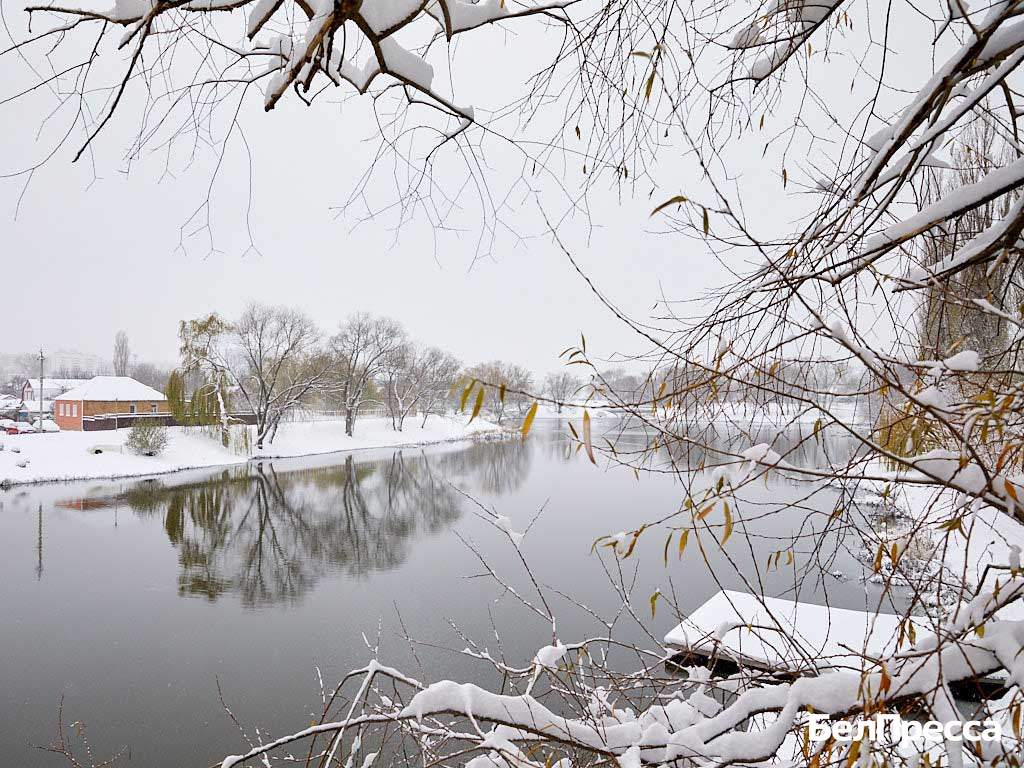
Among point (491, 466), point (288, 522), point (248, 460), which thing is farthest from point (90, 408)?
point (288, 522)

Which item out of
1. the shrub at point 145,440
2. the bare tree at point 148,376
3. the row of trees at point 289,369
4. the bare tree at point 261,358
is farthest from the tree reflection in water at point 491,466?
the bare tree at point 148,376

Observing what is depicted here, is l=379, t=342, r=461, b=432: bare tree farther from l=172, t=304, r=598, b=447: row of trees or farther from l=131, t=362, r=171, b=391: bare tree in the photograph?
l=131, t=362, r=171, b=391: bare tree

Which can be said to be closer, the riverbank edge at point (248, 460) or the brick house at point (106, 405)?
the riverbank edge at point (248, 460)

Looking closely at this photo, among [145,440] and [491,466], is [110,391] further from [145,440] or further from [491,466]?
[491,466]

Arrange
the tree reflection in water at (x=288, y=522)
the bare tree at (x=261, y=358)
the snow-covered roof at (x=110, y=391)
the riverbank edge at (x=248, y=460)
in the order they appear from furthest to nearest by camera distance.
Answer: the snow-covered roof at (x=110, y=391), the bare tree at (x=261, y=358), the riverbank edge at (x=248, y=460), the tree reflection in water at (x=288, y=522)

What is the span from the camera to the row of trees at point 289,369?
80.2ft

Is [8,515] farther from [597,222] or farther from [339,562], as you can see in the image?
[597,222]

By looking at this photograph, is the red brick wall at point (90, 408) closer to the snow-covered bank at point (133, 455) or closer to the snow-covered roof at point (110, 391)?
the snow-covered roof at point (110, 391)

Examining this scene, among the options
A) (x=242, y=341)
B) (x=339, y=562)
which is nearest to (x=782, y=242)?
(x=339, y=562)

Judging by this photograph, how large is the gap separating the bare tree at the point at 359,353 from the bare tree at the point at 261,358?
2.20 meters

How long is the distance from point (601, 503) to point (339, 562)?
6.23 m

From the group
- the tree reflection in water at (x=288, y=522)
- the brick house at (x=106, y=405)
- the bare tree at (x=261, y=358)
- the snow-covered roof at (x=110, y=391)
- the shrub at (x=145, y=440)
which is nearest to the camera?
the tree reflection in water at (x=288, y=522)

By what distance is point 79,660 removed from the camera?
6.75 m

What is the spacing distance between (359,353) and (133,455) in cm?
1269
